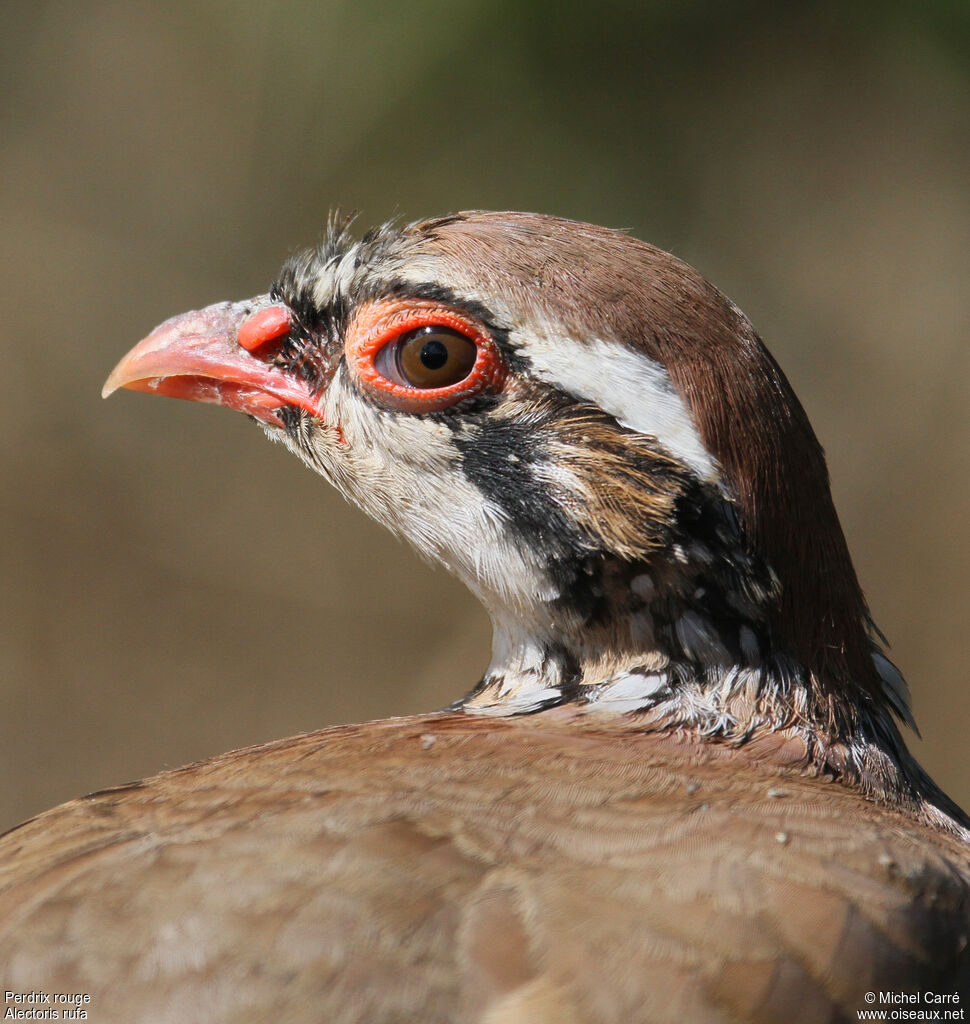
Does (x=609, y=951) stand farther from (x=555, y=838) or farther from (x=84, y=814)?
(x=84, y=814)

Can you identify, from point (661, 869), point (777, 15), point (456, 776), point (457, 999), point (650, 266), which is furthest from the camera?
point (777, 15)

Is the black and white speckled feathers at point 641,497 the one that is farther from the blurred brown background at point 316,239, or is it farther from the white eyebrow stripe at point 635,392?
the blurred brown background at point 316,239

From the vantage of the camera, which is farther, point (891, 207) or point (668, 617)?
point (891, 207)

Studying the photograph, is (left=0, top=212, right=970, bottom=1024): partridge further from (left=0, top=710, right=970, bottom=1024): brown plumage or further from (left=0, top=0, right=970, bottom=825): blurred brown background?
(left=0, top=0, right=970, bottom=825): blurred brown background

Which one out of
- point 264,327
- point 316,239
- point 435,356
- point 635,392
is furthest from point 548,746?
point 316,239

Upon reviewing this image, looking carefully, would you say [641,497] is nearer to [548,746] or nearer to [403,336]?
[548,746]

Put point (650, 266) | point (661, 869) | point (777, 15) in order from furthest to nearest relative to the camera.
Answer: point (777, 15) < point (650, 266) < point (661, 869)

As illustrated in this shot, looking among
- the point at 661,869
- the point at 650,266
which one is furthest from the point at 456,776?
the point at 650,266

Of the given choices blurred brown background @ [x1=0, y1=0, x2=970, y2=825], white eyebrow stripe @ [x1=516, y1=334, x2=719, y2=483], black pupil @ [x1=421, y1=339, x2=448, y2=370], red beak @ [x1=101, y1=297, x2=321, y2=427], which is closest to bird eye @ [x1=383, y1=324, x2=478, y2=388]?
black pupil @ [x1=421, y1=339, x2=448, y2=370]
